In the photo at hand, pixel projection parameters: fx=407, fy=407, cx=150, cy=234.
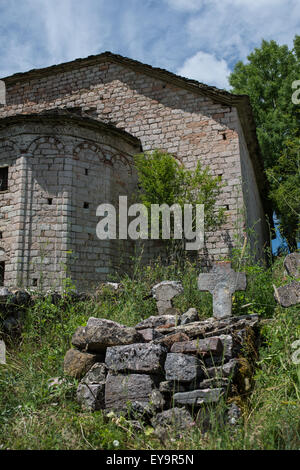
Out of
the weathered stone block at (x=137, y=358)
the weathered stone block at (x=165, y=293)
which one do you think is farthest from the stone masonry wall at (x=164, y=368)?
the weathered stone block at (x=165, y=293)

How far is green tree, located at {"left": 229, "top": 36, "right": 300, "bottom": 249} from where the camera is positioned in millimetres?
16125

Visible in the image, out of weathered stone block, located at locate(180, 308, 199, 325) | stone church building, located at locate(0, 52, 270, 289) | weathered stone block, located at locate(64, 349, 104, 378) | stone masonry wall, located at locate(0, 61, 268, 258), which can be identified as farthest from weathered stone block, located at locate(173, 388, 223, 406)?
stone masonry wall, located at locate(0, 61, 268, 258)

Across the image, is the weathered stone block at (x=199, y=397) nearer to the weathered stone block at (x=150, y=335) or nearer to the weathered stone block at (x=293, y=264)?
the weathered stone block at (x=150, y=335)

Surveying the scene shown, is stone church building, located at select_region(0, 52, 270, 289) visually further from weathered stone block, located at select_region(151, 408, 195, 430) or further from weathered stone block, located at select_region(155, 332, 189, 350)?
weathered stone block, located at select_region(151, 408, 195, 430)

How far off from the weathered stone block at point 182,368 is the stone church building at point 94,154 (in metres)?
4.87

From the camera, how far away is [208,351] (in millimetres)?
3682

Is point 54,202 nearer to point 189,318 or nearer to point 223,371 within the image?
point 189,318

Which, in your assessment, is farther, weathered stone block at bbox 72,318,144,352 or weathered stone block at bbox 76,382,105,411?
weathered stone block at bbox 72,318,144,352

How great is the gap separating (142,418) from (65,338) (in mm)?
1720

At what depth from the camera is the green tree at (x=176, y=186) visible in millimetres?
9875

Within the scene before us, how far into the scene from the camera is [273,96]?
→ 17.6 metres

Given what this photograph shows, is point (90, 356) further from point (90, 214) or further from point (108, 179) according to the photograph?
point (108, 179)

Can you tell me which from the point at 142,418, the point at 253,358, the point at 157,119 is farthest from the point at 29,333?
the point at 157,119

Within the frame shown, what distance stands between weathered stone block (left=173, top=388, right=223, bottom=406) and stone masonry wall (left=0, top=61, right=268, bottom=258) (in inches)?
264
